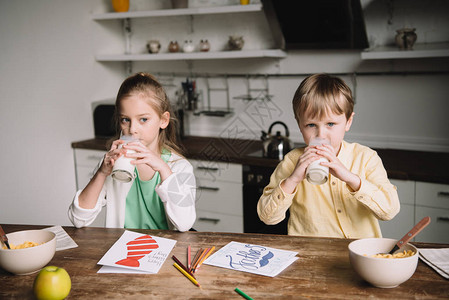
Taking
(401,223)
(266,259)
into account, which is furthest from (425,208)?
(266,259)

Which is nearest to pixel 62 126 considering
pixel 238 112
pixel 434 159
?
pixel 238 112

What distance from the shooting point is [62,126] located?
3314 mm

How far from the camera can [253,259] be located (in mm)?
1248

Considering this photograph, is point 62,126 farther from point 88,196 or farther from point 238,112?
point 88,196

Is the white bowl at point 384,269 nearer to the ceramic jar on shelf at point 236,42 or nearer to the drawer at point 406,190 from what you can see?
the drawer at point 406,190

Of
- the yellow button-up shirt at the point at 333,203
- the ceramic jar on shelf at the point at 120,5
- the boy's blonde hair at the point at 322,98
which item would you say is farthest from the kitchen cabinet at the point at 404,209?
the ceramic jar on shelf at the point at 120,5

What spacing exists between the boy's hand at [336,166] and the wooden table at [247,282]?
0.19 m

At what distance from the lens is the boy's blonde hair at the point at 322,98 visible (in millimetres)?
1496

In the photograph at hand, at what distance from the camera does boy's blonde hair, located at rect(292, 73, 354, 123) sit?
1496mm

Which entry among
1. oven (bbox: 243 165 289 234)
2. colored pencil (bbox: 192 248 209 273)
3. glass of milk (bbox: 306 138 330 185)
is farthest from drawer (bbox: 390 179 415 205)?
colored pencil (bbox: 192 248 209 273)

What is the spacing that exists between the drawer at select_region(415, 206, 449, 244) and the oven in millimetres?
887

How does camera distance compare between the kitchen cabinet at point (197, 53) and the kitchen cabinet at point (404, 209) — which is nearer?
the kitchen cabinet at point (404, 209)

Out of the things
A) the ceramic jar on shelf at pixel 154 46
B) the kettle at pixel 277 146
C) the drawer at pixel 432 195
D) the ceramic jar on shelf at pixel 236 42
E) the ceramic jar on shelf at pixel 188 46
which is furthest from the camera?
the ceramic jar on shelf at pixel 154 46

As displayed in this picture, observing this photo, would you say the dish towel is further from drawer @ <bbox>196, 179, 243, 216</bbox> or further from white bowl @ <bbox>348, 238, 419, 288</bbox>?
drawer @ <bbox>196, 179, 243, 216</bbox>
